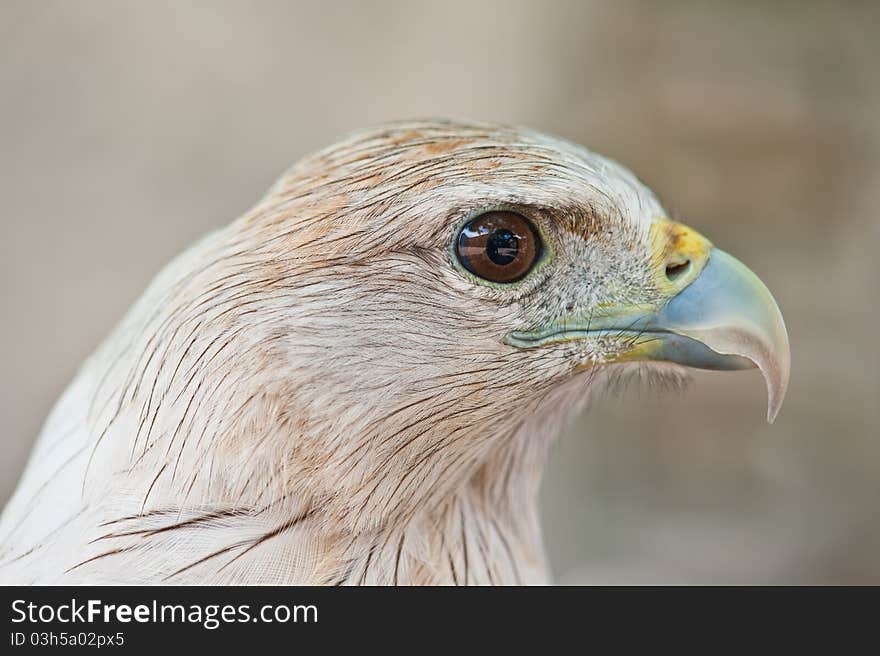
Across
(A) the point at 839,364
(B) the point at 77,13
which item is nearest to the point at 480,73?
(B) the point at 77,13

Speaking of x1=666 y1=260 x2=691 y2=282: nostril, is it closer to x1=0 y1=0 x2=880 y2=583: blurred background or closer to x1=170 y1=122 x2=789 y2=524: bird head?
x1=170 y1=122 x2=789 y2=524: bird head

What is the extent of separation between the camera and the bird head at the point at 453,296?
1342 mm

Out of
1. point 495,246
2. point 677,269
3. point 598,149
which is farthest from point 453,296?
point 598,149

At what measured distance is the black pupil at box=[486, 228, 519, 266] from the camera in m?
1.36

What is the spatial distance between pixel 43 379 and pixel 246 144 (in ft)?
5.25

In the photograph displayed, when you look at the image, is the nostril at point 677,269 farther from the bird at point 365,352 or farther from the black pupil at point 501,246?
the black pupil at point 501,246

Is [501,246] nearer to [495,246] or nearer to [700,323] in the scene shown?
[495,246]

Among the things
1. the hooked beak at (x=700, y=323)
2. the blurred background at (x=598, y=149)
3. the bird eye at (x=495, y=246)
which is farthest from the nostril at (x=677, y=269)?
the blurred background at (x=598, y=149)

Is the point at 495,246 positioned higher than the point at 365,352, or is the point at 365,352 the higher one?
the point at 495,246

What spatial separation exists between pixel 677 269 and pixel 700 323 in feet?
0.36

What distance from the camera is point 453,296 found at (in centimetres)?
138

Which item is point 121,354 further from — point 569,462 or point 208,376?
point 569,462

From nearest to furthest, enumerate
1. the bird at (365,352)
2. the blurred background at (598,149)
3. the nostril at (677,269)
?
the bird at (365,352) → the nostril at (677,269) → the blurred background at (598,149)

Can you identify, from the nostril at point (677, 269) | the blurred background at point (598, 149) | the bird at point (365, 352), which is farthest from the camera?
the blurred background at point (598, 149)
